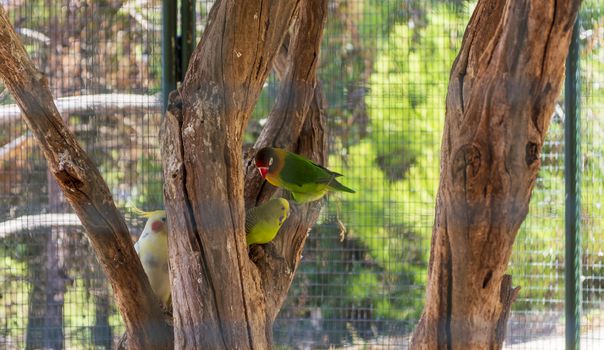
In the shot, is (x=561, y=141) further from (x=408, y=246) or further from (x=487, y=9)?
(x=487, y=9)

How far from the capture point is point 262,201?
1354 mm

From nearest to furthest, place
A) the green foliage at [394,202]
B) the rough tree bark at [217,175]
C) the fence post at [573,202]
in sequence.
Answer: the rough tree bark at [217,175], the fence post at [573,202], the green foliage at [394,202]

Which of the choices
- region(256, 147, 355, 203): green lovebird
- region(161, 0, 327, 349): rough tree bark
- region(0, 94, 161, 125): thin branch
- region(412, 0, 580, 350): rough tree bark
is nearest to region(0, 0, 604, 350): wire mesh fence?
region(0, 94, 161, 125): thin branch

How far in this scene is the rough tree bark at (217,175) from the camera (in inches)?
39.2

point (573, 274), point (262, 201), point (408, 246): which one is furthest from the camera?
point (408, 246)

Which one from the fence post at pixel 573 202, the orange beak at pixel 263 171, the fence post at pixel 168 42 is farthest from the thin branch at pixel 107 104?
the fence post at pixel 573 202

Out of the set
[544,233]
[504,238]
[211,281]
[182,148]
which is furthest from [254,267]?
[544,233]

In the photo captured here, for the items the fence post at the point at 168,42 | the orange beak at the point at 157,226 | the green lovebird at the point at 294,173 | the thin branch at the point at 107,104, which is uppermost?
the fence post at the point at 168,42

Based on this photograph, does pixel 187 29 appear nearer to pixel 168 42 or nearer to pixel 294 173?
pixel 168 42

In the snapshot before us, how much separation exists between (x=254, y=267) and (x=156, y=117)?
904mm

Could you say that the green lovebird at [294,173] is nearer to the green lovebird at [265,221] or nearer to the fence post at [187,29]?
the green lovebird at [265,221]

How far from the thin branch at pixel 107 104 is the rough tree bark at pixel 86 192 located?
0.81 metres

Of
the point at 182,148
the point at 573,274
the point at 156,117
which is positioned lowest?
the point at 573,274

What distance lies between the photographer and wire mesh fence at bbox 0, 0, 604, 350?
6.21ft
